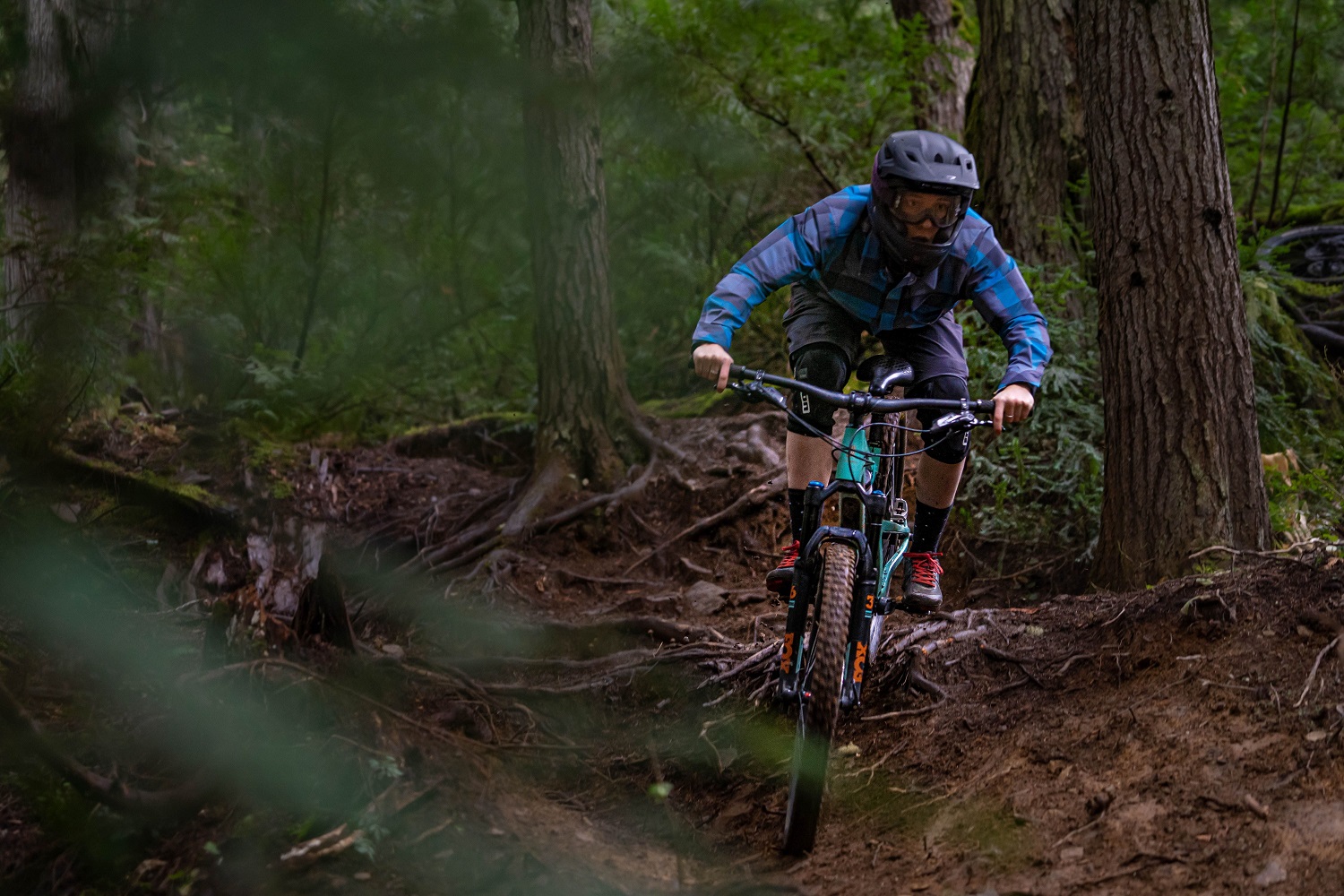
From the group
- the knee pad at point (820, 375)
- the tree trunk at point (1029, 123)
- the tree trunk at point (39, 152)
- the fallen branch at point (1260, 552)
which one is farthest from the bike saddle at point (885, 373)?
the tree trunk at point (39, 152)

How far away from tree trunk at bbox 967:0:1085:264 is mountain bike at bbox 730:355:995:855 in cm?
376

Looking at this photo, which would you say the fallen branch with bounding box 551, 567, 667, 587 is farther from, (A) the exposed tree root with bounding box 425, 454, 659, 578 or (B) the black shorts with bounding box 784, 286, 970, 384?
(B) the black shorts with bounding box 784, 286, 970, 384

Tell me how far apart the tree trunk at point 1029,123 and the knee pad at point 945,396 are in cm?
356

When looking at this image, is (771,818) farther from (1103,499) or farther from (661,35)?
(661,35)

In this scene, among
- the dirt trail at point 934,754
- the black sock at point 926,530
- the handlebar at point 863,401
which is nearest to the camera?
the dirt trail at point 934,754

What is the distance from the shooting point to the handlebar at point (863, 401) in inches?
137

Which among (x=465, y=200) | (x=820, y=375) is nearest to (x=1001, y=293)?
(x=820, y=375)

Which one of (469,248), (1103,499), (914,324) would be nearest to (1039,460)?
(1103,499)

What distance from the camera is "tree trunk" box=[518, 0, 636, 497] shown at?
24.2 feet

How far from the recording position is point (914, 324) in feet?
13.2

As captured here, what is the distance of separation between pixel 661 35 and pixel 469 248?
2.95m

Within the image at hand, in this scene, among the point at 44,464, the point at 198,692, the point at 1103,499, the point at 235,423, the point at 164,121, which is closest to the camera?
the point at 198,692

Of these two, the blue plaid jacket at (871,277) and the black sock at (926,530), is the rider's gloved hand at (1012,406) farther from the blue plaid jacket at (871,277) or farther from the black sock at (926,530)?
the black sock at (926,530)

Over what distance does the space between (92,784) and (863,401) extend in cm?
281
